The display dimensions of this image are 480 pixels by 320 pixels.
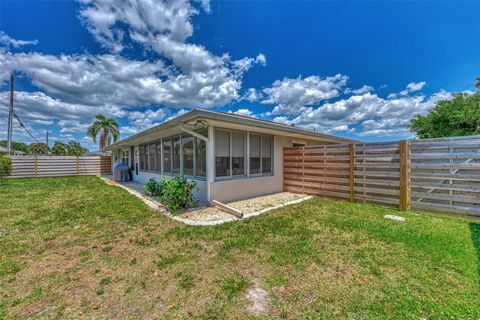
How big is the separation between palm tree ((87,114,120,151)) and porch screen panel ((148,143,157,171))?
14.3m

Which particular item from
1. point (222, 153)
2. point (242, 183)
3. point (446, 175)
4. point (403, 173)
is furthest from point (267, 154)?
point (446, 175)

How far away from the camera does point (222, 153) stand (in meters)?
6.09

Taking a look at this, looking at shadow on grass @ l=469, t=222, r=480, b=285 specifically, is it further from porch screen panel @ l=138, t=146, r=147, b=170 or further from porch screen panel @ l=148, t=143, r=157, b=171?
porch screen panel @ l=138, t=146, r=147, b=170

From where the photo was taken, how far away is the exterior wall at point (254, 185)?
19.8 ft


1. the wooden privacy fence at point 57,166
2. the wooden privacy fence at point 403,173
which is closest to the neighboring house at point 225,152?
the wooden privacy fence at point 403,173

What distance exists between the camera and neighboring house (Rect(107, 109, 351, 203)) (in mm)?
5547

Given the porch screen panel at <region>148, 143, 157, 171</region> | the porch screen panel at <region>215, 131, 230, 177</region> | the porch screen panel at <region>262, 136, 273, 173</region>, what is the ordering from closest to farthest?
the porch screen panel at <region>215, 131, 230, 177</region> → the porch screen panel at <region>262, 136, 273, 173</region> → the porch screen panel at <region>148, 143, 157, 171</region>

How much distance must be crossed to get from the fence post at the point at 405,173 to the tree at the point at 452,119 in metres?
12.4

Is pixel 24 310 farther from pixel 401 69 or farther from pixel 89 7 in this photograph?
pixel 401 69

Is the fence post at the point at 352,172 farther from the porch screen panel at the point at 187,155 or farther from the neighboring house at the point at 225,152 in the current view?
the porch screen panel at the point at 187,155

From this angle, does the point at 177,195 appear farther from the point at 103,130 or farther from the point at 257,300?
the point at 103,130

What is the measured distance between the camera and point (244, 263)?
2734mm

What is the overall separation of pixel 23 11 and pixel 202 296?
11.7 meters

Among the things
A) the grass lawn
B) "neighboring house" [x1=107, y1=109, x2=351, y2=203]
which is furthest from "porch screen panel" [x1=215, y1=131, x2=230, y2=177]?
the grass lawn
